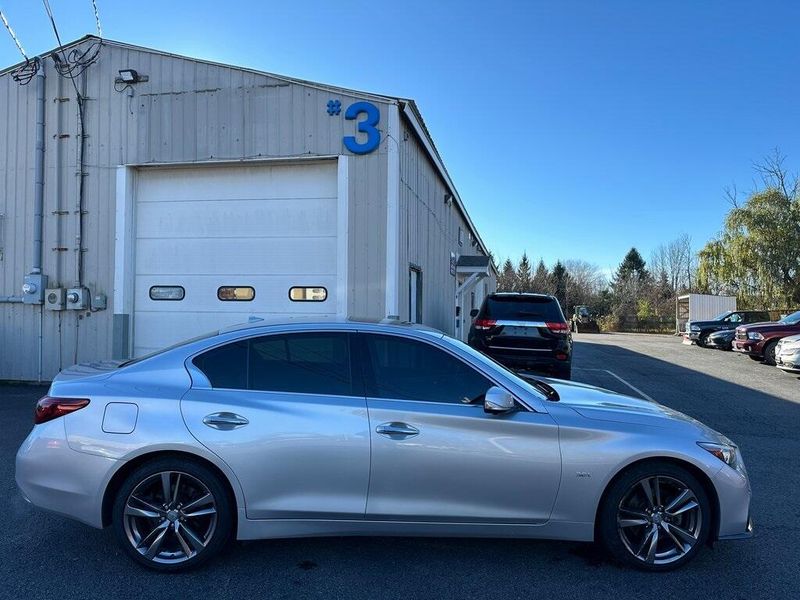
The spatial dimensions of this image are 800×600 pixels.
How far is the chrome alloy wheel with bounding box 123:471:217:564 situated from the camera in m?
3.33

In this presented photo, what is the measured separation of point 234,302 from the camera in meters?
9.20

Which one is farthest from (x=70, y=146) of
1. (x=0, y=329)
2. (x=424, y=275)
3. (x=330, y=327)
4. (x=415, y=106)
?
(x=330, y=327)

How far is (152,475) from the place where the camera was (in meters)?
3.33

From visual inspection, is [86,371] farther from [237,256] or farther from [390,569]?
[237,256]

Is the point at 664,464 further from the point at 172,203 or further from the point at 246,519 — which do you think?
the point at 172,203

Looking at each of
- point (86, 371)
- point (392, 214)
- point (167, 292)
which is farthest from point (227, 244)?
point (86, 371)

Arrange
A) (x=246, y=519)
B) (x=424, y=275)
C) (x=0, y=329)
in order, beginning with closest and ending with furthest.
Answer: (x=246, y=519)
(x=0, y=329)
(x=424, y=275)

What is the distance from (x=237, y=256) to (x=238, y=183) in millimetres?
1214

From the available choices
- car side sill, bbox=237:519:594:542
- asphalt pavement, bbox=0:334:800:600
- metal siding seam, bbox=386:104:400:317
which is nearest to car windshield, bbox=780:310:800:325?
metal siding seam, bbox=386:104:400:317

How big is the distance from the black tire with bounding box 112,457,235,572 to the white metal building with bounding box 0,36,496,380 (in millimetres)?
5406

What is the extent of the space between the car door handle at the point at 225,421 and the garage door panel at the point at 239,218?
19.4ft

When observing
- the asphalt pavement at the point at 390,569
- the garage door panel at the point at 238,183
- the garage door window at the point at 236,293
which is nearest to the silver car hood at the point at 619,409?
the asphalt pavement at the point at 390,569

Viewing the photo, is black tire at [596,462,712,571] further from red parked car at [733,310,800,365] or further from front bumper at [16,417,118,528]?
red parked car at [733,310,800,365]

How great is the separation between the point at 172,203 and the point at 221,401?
707 cm
